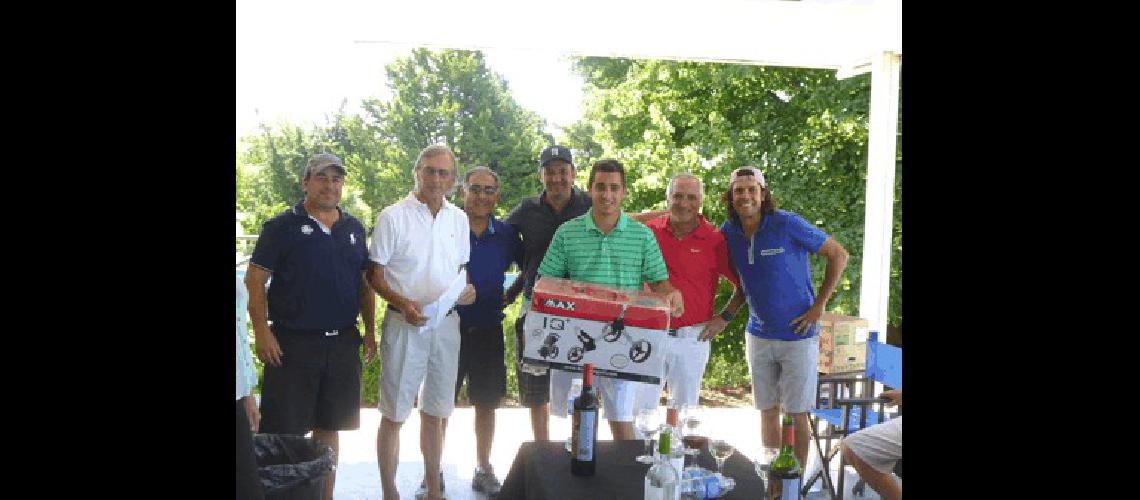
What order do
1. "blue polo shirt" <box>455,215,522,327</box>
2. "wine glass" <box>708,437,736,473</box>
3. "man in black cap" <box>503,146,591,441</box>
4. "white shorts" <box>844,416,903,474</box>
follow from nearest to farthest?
"wine glass" <box>708,437,736,473</box>
"white shorts" <box>844,416,903,474</box>
"blue polo shirt" <box>455,215,522,327</box>
"man in black cap" <box>503,146,591,441</box>

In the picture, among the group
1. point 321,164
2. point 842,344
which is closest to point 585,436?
point 321,164

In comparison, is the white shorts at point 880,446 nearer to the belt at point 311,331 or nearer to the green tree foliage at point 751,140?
the belt at point 311,331

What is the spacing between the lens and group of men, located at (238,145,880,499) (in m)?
3.03

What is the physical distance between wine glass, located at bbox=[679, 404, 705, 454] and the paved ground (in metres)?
0.93

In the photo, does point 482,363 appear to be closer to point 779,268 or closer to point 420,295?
point 420,295

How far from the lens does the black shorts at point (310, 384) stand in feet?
9.95

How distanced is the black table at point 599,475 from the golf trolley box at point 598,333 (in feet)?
0.82

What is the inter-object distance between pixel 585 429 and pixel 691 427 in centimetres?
39

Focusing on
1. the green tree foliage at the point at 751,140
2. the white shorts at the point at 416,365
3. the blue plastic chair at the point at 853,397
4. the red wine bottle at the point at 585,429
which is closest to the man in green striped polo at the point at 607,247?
the white shorts at the point at 416,365

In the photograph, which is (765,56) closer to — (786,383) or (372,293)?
(786,383)

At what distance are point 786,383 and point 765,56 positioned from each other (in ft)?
7.63

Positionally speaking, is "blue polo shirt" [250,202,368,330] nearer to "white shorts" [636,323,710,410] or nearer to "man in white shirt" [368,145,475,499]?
"man in white shirt" [368,145,475,499]

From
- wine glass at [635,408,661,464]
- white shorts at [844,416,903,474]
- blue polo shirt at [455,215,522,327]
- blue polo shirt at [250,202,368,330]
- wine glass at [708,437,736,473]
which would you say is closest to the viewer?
wine glass at [708,437,736,473]

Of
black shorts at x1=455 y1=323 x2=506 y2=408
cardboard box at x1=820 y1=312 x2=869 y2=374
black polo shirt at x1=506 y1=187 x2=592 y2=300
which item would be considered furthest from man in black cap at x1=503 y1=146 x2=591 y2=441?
cardboard box at x1=820 y1=312 x2=869 y2=374
